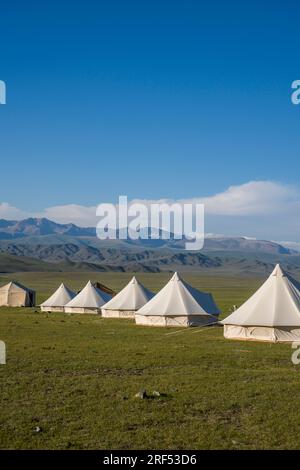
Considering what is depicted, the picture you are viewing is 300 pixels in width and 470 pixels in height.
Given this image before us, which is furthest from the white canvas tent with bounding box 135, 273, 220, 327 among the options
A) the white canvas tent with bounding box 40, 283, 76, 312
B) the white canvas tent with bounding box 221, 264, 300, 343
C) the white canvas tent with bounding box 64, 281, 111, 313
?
the white canvas tent with bounding box 40, 283, 76, 312

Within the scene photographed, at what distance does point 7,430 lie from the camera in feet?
40.2

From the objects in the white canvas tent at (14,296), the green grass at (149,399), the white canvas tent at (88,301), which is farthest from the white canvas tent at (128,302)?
the green grass at (149,399)

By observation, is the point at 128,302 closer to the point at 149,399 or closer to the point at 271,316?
the point at 271,316

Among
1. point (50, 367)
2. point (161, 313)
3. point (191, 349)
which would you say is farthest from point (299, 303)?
point (50, 367)

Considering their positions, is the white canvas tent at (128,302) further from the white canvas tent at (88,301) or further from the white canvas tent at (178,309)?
the white canvas tent at (178,309)

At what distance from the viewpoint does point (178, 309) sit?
38.3m

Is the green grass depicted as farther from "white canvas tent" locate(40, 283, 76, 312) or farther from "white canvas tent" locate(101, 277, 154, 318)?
"white canvas tent" locate(40, 283, 76, 312)

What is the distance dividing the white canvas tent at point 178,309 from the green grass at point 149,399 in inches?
387

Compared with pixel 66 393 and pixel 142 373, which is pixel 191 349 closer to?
pixel 142 373

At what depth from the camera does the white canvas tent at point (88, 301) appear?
53.4 meters

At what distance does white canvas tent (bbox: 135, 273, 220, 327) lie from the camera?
1503 inches

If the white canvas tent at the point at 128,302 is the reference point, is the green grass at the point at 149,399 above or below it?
below

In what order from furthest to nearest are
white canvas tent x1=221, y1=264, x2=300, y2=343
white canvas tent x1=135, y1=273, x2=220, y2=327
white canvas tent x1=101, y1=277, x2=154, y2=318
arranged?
1. white canvas tent x1=101, y1=277, x2=154, y2=318
2. white canvas tent x1=135, y1=273, x2=220, y2=327
3. white canvas tent x1=221, y1=264, x2=300, y2=343

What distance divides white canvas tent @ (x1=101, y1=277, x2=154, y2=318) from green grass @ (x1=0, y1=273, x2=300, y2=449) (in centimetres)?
1885
